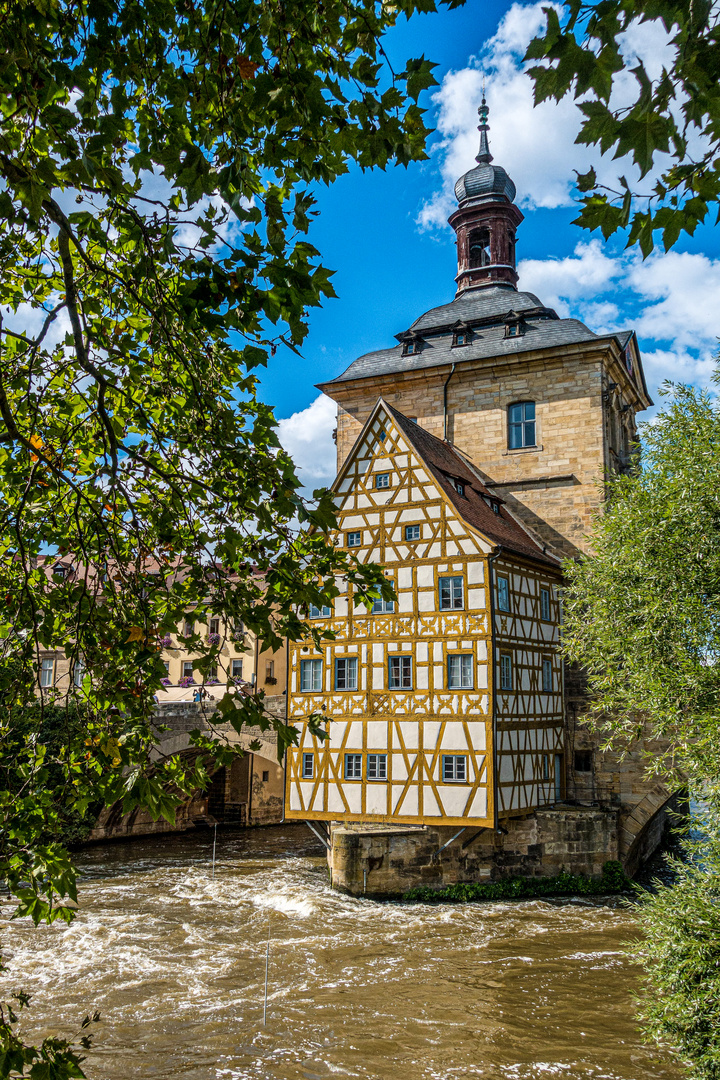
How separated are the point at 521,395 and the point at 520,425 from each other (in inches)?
30.0

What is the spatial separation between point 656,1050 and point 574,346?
1558 cm

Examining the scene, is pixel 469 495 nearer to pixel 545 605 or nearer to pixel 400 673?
pixel 545 605

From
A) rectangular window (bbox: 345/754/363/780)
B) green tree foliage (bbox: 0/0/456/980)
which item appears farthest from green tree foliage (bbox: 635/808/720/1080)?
rectangular window (bbox: 345/754/363/780)

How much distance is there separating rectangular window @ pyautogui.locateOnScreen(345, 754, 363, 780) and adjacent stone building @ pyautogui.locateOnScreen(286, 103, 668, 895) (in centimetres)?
4

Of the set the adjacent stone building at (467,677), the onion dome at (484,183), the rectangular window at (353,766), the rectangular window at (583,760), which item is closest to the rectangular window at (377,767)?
the adjacent stone building at (467,677)

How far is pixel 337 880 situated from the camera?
16.1 m

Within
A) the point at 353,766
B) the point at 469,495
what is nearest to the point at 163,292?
the point at 353,766

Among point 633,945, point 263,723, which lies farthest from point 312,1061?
point 263,723

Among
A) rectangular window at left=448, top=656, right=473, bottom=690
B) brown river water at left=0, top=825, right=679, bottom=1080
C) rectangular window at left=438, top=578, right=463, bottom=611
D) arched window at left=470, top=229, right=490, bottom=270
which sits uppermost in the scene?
arched window at left=470, top=229, right=490, bottom=270

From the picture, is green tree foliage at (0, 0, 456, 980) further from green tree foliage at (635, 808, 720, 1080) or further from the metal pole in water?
the metal pole in water

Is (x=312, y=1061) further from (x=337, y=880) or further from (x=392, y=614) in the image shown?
(x=392, y=614)

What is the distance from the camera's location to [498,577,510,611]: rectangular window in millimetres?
16438

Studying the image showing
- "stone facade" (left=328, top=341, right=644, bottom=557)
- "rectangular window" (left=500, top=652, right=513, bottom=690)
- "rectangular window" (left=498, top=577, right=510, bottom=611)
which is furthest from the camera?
"stone facade" (left=328, top=341, right=644, bottom=557)

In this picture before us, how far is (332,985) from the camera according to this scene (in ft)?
37.9
